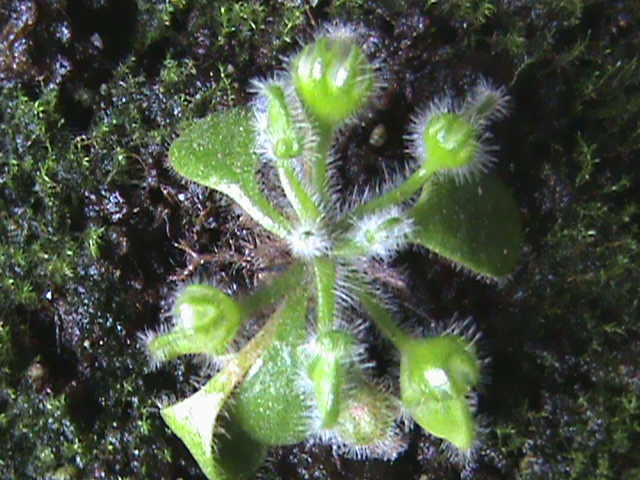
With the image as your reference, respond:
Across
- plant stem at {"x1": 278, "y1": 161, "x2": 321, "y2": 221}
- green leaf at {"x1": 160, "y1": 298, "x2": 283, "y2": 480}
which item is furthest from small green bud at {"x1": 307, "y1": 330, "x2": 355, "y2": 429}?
plant stem at {"x1": 278, "y1": 161, "x2": 321, "y2": 221}

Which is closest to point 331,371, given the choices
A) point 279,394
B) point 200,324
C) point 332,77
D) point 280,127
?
point 279,394

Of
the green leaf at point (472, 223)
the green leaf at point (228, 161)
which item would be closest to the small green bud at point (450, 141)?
the green leaf at point (472, 223)

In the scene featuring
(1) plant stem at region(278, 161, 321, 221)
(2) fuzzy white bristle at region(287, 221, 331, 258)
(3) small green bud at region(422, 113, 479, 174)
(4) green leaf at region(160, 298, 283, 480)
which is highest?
(3) small green bud at region(422, 113, 479, 174)

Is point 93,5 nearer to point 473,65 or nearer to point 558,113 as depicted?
point 473,65

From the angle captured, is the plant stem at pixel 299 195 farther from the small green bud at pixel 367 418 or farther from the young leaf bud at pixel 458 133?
the small green bud at pixel 367 418

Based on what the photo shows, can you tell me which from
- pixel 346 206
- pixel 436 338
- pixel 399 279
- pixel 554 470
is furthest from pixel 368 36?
pixel 554 470

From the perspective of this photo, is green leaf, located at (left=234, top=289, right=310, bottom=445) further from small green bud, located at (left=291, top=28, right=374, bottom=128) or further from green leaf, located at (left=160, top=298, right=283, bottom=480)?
small green bud, located at (left=291, top=28, right=374, bottom=128)
